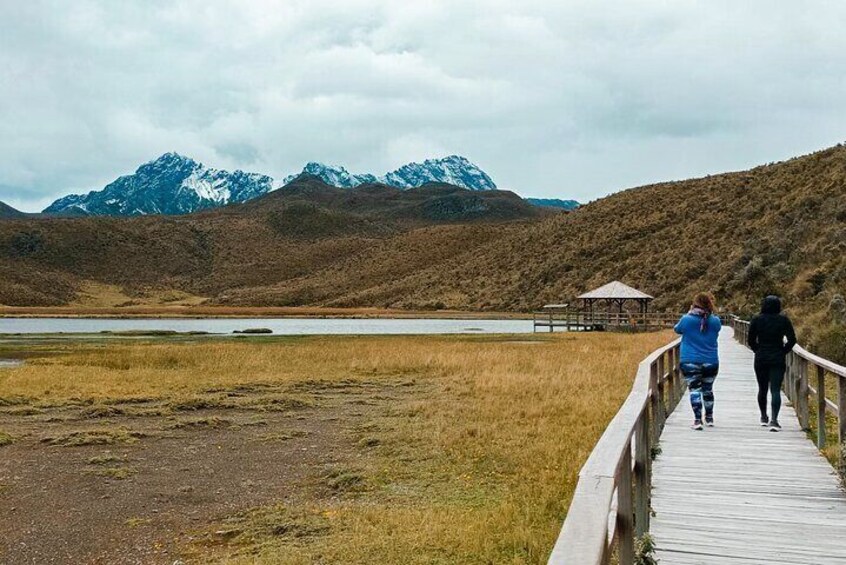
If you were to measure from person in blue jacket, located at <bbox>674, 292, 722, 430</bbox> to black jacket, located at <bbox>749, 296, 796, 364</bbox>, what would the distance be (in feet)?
1.86

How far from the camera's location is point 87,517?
34.0 feet

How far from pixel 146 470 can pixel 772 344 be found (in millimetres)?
10182

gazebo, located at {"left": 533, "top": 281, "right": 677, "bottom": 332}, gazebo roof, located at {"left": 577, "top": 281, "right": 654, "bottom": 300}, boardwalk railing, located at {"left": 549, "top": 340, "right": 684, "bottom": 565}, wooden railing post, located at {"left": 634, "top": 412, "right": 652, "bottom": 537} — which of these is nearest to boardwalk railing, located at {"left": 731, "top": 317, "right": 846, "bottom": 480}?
boardwalk railing, located at {"left": 549, "top": 340, "right": 684, "bottom": 565}

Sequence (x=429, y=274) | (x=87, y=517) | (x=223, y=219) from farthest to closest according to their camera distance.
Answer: (x=223, y=219)
(x=429, y=274)
(x=87, y=517)

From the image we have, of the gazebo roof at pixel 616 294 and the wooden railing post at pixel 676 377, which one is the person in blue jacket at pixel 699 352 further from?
the gazebo roof at pixel 616 294

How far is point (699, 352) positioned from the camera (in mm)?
11539

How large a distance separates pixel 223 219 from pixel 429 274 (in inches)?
3320

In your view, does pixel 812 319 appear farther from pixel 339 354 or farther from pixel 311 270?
pixel 311 270

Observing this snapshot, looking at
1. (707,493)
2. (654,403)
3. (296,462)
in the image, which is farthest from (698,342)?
(296,462)

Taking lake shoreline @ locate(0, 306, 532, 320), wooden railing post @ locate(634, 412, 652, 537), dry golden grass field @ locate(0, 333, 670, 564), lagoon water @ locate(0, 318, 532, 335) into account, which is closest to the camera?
wooden railing post @ locate(634, 412, 652, 537)

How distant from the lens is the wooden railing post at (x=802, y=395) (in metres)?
11.6

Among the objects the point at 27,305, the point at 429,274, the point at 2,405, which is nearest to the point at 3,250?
the point at 27,305

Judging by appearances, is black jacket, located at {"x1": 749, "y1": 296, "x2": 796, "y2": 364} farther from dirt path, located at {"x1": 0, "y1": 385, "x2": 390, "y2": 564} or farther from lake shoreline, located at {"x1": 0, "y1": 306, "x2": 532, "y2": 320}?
lake shoreline, located at {"x1": 0, "y1": 306, "x2": 532, "y2": 320}

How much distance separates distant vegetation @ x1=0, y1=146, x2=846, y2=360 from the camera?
5353 centimetres
